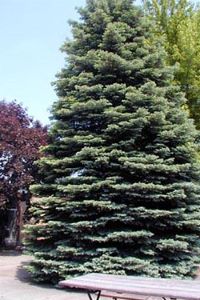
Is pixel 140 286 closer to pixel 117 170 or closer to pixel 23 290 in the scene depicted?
pixel 23 290

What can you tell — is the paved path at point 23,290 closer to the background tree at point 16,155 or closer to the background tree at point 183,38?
the background tree at point 16,155

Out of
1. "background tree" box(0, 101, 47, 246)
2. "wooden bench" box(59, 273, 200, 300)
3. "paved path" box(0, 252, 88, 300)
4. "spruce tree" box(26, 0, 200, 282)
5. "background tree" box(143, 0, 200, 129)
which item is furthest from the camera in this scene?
"background tree" box(143, 0, 200, 129)

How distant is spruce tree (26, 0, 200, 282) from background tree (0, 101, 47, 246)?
3.78 metres

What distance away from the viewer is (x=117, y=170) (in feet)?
28.7

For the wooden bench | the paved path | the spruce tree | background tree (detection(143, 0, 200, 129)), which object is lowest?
the paved path

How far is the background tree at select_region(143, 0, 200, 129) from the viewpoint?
13.6 metres

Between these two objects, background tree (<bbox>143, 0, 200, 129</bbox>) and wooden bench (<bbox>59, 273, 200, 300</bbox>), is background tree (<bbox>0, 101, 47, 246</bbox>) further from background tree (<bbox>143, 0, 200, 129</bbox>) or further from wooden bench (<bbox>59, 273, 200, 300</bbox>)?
wooden bench (<bbox>59, 273, 200, 300</bbox>)

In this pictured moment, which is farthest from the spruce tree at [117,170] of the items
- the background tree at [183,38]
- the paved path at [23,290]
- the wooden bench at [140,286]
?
the background tree at [183,38]

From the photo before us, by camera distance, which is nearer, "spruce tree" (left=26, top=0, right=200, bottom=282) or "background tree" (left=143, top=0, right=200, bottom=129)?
"spruce tree" (left=26, top=0, right=200, bottom=282)

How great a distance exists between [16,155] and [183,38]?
6668mm

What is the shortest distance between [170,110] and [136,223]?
269 cm

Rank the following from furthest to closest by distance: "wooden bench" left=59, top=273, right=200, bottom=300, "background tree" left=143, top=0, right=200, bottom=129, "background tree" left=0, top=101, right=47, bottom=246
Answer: "background tree" left=143, top=0, right=200, bottom=129 → "background tree" left=0, top=101, right=47, bottom=246 → "wooden bench" left=59, top=273, right=200, bottom=300

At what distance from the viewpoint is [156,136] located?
29.8 ft

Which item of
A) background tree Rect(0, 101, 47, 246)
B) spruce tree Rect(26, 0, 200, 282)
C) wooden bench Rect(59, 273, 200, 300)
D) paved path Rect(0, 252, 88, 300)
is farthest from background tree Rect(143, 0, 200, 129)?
wooden bench Rect(59, 273, 200, 300)
